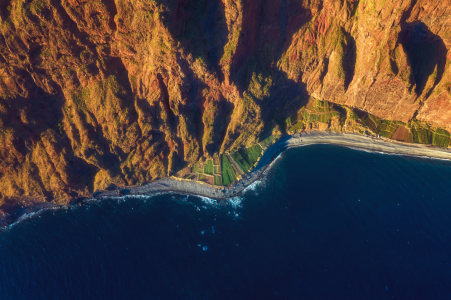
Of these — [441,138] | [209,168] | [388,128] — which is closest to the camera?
[441,138]

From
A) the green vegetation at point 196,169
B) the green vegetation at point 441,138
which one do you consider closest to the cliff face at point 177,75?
the green vegetation at point 441,138

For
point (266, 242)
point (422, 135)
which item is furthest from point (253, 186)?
point (422, 135)

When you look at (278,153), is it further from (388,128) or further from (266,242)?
(388,128)

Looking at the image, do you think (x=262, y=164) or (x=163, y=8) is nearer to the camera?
(x=163, y=8)

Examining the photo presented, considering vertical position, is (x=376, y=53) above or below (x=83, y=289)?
above

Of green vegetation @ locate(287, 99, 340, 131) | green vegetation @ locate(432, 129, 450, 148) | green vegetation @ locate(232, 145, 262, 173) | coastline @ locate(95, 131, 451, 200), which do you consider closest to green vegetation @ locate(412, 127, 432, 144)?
green vegetation @ locate(432, 129, 450, 148)

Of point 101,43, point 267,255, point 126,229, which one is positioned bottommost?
point 267,255

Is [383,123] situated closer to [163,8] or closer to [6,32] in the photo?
[163,8]

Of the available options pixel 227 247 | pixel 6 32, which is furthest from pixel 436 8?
pixel 6 32
